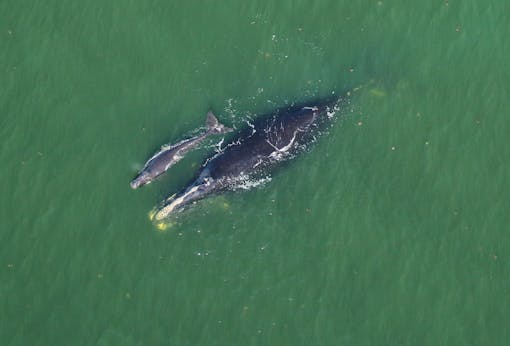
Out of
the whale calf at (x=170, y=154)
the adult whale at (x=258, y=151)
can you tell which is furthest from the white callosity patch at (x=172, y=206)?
the whale calf at (x=170, y=154)

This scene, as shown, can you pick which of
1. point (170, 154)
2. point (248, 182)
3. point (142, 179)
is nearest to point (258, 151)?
point (248, 182)

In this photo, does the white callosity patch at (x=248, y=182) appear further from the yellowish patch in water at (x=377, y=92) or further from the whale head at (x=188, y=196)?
the yellowish patch in water at (x=377, y=92)

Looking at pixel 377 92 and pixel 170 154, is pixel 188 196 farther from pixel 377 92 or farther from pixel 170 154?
pixel 377 92

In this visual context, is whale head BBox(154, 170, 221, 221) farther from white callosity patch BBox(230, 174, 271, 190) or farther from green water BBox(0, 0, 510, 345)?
white callosity patch BBox(230, 174, 271, 190)

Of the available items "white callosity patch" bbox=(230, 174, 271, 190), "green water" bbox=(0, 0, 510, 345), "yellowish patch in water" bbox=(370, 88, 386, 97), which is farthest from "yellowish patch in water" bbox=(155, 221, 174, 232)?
"yellowish patch in water" bbox=(370, 88, 386, 97)

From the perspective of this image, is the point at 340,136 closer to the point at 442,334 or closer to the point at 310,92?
the point at 310,92
